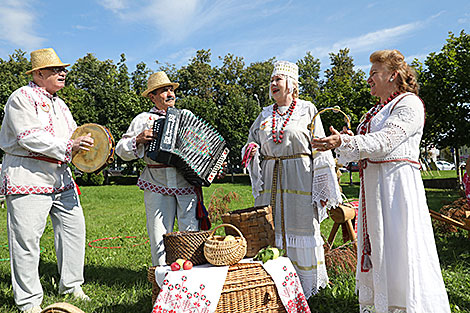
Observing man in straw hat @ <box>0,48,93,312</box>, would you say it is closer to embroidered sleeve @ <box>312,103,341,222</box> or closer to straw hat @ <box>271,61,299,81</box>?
straw hat @ <box>271,61,299,81</box>

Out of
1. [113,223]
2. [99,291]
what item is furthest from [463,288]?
[113,223]

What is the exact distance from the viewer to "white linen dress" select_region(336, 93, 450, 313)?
9.20 ft

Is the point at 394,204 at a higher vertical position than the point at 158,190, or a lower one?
lower

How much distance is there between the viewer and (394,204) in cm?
292

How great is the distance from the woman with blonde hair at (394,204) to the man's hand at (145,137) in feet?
6.28

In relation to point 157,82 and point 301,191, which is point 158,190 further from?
point 301,191

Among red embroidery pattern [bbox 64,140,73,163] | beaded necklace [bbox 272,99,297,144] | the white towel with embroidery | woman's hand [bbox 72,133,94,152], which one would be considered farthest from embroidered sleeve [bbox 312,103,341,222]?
red embroidery pattern [bbox 64,140,73,163]

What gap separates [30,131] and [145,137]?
1.12 m

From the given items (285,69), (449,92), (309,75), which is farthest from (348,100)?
(309,75)

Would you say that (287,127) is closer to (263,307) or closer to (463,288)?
(263,307)

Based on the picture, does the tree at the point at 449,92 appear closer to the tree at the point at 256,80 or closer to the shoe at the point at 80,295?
the shoe at the point at 80,295

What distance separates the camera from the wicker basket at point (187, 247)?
10.3 feet

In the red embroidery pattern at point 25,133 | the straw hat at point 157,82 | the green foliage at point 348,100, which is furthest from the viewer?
the green foliage at point 348,100

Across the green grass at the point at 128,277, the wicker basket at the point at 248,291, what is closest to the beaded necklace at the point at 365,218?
the wicker basket at the point at 248,291
